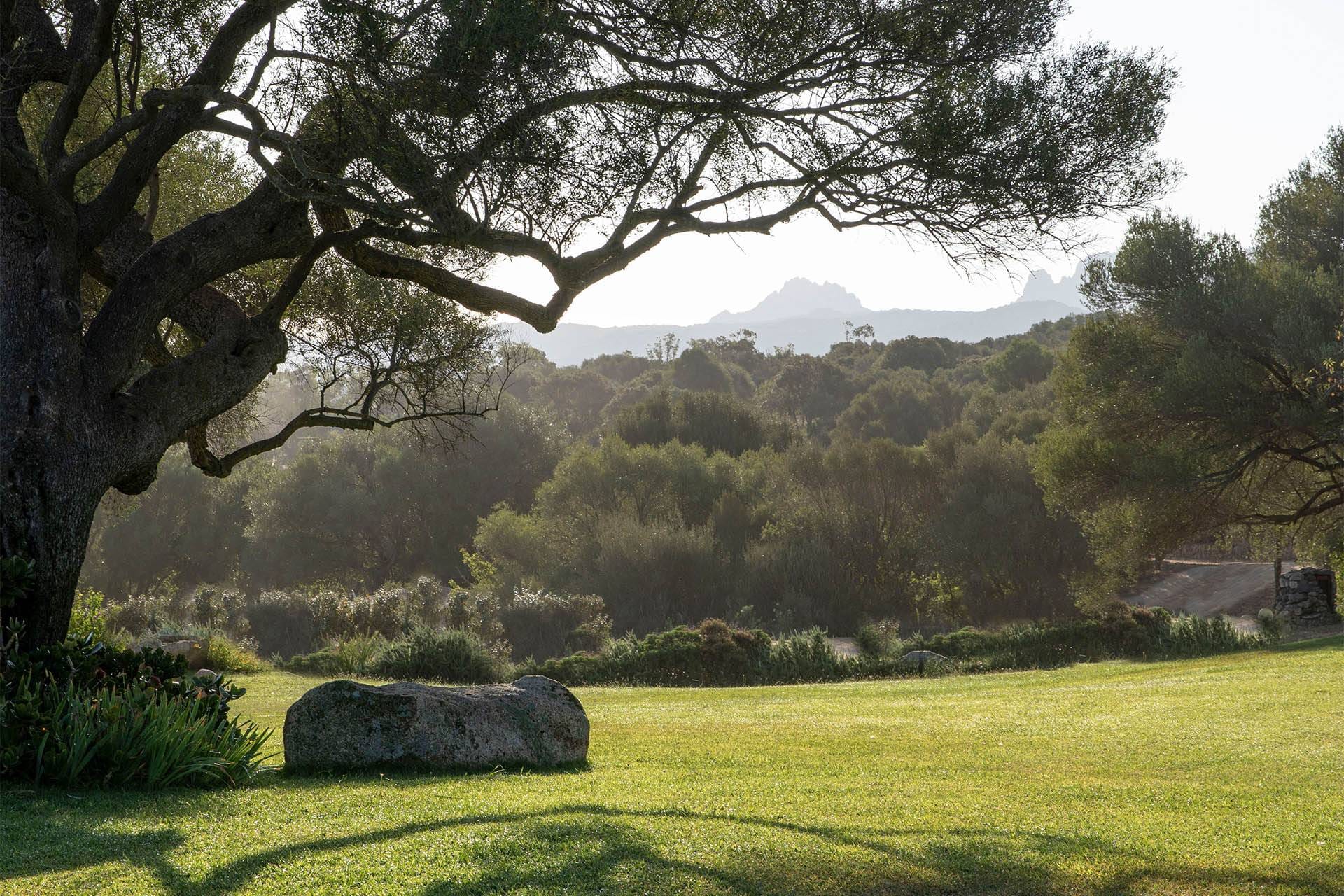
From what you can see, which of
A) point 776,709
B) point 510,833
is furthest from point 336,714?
point 776,709

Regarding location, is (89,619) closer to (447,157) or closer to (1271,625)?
(447,157)

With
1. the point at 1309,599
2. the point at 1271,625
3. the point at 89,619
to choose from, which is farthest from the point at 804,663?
the point at 1309,599

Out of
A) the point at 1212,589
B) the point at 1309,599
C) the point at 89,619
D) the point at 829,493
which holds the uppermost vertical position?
the point at 829,493

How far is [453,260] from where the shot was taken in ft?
33.7

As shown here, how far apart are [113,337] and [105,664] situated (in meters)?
2.31

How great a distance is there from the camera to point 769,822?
5.50 meters

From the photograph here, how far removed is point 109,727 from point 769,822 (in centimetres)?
381

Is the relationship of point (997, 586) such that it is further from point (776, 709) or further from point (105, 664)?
point (105, 664)

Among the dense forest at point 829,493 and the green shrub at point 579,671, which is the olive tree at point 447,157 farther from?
the green shrub at point 579,671

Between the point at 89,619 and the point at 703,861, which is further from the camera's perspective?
the point at 89,619

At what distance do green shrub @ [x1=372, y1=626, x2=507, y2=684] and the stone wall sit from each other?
773 inches

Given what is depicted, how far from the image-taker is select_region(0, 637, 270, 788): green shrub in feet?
19.0

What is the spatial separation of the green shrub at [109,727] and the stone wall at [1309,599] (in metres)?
25.7

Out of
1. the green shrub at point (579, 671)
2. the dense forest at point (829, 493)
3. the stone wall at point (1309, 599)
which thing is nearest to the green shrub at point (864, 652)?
the green shrub at point (579, 671)
